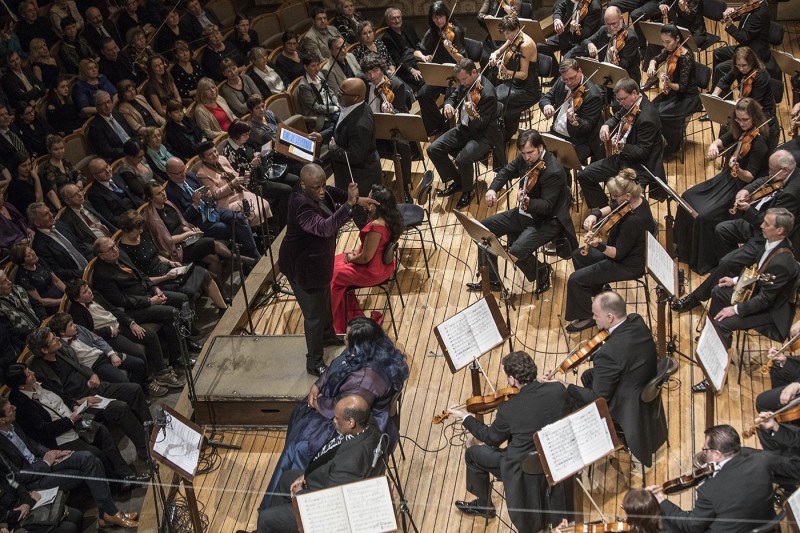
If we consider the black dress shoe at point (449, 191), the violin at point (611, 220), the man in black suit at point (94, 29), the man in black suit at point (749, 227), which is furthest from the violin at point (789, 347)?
the man in black suit at point (94, 29)

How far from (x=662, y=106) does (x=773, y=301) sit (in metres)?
2.83

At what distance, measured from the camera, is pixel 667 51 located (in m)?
8.41

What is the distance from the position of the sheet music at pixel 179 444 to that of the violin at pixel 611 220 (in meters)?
2.97

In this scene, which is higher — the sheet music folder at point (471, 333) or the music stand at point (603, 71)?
the sheet music folder at point (471, 333)

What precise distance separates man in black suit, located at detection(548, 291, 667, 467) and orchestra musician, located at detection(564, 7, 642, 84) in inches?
166

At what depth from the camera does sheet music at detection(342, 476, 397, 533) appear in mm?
4406

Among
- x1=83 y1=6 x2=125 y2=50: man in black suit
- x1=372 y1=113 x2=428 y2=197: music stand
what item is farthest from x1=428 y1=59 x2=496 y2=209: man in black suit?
x1=83 y1=6 x2=125 y2=50: man in black suit

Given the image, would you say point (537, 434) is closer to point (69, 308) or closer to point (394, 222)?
point (394, 222)

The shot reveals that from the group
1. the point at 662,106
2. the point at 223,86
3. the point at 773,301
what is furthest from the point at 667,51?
the point at 223,86

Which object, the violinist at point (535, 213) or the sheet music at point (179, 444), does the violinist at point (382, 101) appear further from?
the sheet music at point (179, 444)

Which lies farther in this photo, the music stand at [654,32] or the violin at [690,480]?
the music stand at [654,32]

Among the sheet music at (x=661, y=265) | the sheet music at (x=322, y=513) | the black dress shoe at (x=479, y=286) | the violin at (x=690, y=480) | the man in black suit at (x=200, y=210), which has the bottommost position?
the black dress shoe at (x=479, y=286)

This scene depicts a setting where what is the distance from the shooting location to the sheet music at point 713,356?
5.04 metres

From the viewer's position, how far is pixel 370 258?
22.2ft
